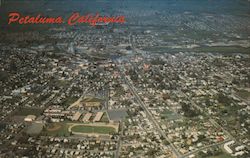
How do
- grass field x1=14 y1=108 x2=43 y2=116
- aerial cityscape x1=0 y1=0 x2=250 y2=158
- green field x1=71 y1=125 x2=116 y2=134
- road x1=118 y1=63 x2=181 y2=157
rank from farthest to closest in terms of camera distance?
grass field x1=14 y1=108 x2=43 y2=116, green field x1=71 y1=125 x2=116 y2=134, aerial cityscape x1=0 y1=0 x2=250 y2=158, road x1=118 y1=63 x2=181 y2=157

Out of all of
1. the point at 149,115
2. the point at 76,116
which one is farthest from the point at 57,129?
the point at 149,115

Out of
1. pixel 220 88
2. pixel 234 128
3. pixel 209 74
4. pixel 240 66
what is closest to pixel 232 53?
pixel 240 66

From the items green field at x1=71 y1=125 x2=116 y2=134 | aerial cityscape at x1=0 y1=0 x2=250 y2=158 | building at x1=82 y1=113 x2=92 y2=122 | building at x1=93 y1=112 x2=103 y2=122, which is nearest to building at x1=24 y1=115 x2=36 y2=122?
aerial cityscape at x1=0 y1=0 x2=250 y2=158

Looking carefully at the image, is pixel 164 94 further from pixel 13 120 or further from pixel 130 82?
pixel 13 120

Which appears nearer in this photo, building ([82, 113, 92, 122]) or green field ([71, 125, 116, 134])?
green field ([71, 125, 116, 134])

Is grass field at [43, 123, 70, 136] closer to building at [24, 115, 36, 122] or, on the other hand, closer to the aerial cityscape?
the aerial cityscape

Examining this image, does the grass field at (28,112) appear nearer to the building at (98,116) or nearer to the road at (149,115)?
the building at (98,116)
